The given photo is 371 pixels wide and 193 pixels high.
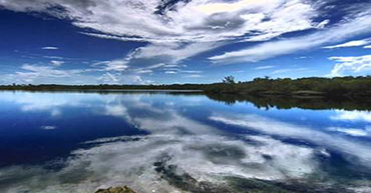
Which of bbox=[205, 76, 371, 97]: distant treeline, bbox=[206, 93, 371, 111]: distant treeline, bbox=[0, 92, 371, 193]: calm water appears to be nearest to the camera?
bbox=[0, 92, 371, 193]: calm water

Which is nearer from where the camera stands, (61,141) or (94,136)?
(61,141)

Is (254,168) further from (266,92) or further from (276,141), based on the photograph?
(266,92)

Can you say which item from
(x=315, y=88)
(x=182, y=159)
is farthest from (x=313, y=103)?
(x=182, y=159)

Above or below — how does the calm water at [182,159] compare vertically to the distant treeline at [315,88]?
below

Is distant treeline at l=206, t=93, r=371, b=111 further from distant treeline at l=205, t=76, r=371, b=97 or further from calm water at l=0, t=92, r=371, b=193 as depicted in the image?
calm water at l=0, t=92, r=371, b=193

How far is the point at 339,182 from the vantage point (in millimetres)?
9258

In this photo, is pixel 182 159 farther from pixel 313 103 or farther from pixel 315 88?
pixel 315 88

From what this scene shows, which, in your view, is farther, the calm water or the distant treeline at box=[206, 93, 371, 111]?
the distant treeline at box=[206, 93, 371, 111]

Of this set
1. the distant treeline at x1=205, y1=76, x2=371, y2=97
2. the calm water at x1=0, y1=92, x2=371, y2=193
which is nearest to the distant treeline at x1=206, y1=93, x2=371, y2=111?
the distant treeline at x1=205, y1=76, x2=371, y2=97

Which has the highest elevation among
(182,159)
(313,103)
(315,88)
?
(315,88)

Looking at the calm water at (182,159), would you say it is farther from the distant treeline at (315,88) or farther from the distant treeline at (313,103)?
the distant treeline at (315,88)

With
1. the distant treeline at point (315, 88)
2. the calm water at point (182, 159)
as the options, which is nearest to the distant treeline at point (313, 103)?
the distant treeline at point (315, 88)

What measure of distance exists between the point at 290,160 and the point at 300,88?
263ft

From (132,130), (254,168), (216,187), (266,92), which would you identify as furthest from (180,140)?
(266,92)
